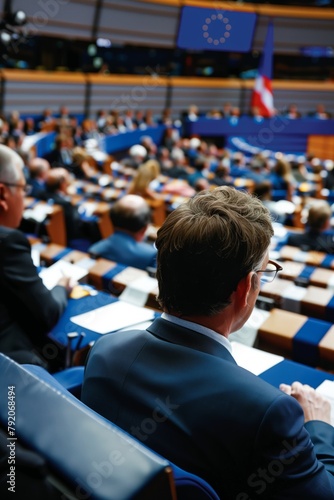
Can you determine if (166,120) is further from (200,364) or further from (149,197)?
(200,364)

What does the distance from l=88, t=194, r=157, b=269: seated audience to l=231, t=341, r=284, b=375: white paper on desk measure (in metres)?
1.57

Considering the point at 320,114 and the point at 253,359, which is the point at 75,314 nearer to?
the point at 253,359

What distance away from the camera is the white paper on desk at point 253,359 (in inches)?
58.6

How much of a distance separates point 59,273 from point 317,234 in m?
2.49

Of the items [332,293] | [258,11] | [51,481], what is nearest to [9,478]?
[51,481]

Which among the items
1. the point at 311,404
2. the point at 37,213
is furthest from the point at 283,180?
the point at 311,404

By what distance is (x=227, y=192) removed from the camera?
1194 mm

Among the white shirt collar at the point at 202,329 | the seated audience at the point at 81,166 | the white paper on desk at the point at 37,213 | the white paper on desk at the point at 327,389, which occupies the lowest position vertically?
the seated audience at the point at 81,166

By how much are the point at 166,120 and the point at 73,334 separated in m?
13.2

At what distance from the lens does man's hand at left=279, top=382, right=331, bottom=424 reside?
119 centimetres

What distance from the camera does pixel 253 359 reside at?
1540mm

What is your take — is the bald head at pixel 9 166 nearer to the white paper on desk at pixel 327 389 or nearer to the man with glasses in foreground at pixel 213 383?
the man with glasses in foreground at pixel 213 383

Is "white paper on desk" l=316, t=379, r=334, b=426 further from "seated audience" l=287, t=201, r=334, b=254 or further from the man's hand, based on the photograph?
"seated audience" l=287, t=201, r=334, b=254

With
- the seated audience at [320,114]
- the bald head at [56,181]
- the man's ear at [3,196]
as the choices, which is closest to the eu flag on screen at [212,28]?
the seated audience at [320,114]
